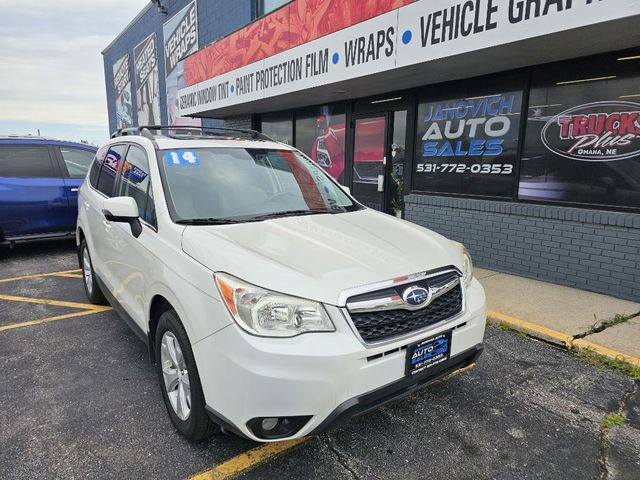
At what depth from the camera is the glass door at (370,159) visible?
7.91m

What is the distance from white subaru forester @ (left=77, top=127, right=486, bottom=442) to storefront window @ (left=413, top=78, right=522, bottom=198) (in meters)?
3.50

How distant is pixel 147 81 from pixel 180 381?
19.5m

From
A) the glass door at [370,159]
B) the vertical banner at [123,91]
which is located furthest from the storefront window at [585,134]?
the vertical banner at [123,91]

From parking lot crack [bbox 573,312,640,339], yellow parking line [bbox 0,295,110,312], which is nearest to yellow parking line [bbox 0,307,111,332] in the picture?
yellow parking line [bbox 0,295,110,312]

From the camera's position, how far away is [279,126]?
10.7 metres

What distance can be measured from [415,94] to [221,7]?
783 centimetres

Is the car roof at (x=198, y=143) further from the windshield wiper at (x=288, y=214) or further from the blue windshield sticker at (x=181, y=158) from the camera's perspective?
the windshield wiper at (x=288, y=214)

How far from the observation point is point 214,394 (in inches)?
84.5

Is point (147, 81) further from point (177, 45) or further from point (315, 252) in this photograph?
point (315, 252)

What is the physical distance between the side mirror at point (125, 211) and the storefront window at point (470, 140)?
4.92m

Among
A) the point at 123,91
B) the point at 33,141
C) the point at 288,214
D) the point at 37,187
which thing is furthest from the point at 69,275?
the point at 123,91

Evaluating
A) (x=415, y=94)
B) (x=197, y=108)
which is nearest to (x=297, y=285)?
(x=415, y=94)

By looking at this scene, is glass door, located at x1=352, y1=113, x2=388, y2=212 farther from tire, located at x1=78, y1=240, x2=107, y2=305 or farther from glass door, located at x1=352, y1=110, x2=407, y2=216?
tire, located at x1=78, y1=240, x2=107, y2=305

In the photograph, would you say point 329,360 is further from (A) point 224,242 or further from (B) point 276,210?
(B) point 276,210
